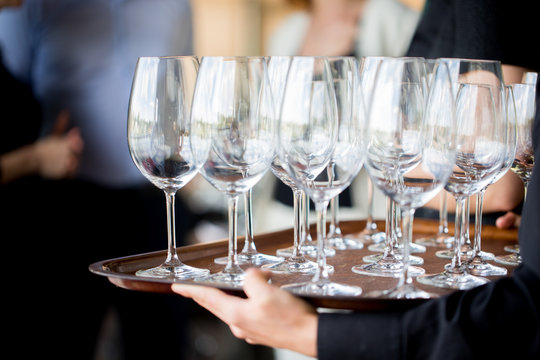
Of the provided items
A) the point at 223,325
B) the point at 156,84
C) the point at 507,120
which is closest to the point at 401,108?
the point at 507,120

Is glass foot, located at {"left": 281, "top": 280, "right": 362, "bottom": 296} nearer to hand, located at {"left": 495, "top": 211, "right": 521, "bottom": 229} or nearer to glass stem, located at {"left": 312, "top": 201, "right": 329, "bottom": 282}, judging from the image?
glass stem, located at {"left": 312, "top": 201, "right": 329, "bottom": 282}

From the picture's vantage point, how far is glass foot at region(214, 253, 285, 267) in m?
0.93

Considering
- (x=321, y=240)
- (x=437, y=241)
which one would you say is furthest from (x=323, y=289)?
(x=437, y=241)

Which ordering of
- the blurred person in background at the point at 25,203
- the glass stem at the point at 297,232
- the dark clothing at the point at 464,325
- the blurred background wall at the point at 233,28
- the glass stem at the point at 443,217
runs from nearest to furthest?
1. the dark clothing at the point at 464,325
2. the glass stem at the point at 297,232
3. the glass stem at the point at 443,217
4. the blurred person in background at the point at 25,203
5. the blurred background wall at the point at 233,28

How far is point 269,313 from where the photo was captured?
72 centimetres

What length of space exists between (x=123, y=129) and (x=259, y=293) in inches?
85.9

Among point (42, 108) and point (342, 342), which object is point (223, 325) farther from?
point (342, 342)

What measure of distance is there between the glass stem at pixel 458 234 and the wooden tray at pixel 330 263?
0.04 meters

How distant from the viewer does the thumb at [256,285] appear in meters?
0.72

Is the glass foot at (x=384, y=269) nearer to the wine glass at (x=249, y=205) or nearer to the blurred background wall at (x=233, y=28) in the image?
the wine glass at (x=249, y=205)

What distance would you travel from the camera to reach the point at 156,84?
84 centimetres

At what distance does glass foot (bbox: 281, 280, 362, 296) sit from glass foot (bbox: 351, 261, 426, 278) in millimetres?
80

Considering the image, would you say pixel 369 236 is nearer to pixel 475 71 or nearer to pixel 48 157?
pixel 475 71

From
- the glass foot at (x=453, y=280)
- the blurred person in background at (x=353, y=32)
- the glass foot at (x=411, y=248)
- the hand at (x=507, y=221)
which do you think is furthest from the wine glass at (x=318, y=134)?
the blurred person in background at (x=353, y=32)
